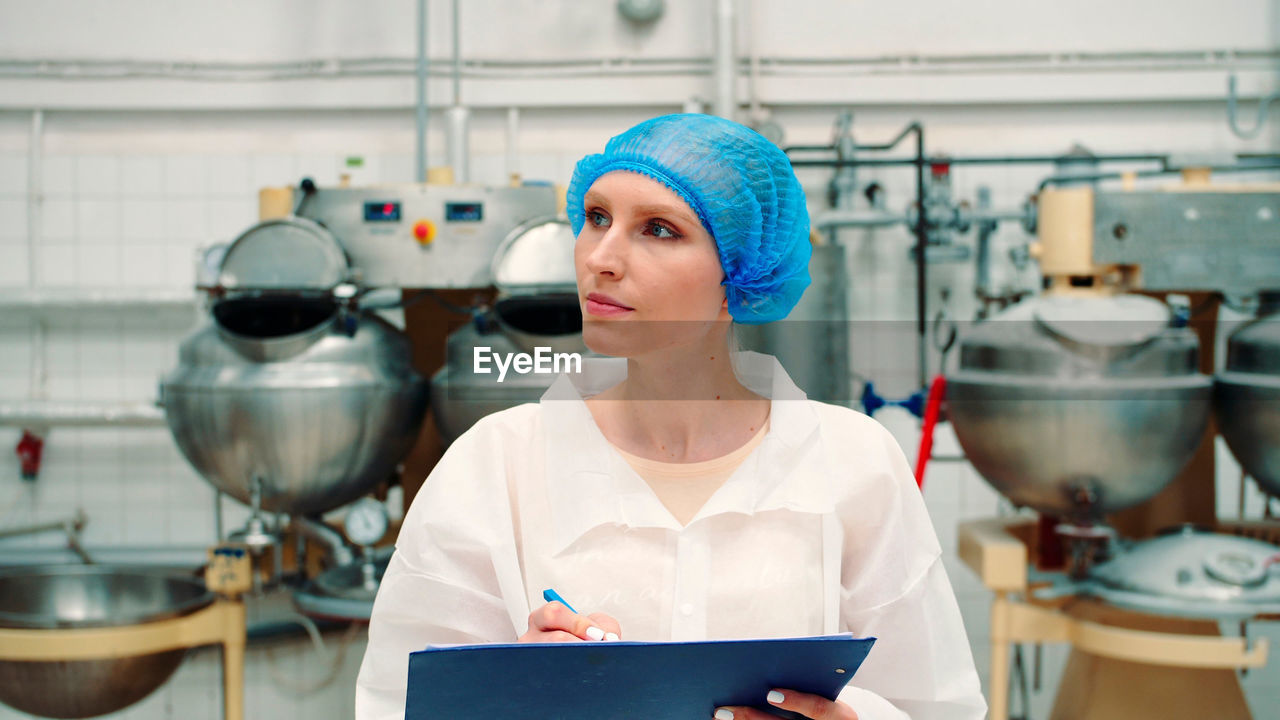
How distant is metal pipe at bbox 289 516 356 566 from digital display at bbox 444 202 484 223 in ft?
2.04

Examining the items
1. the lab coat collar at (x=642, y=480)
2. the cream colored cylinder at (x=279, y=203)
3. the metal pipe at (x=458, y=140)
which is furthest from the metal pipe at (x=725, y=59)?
the lab coat collar at (x=642, y=480)

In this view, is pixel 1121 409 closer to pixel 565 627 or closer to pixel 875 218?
pixel 875 218

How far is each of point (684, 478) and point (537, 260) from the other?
1.01m

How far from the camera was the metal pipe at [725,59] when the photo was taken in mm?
2689

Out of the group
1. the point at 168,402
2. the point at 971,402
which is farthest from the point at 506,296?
the point at 971,402

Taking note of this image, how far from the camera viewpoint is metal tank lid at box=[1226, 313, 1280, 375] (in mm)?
1776

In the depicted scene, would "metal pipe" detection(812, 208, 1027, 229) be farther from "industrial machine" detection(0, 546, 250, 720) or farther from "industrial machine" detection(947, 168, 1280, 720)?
"industrial machine" detection(0, 546, 250, 720)

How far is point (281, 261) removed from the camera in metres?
1.81

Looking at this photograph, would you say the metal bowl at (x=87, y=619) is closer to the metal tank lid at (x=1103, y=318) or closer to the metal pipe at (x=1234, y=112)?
the metal tank lid at (x=1103, y=318)

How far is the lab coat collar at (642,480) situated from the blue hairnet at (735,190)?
86 mm

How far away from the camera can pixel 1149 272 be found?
184cm

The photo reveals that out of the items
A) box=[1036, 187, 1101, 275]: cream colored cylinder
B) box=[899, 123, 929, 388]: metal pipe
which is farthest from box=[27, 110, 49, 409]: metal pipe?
box=[1036, 187, 1101, 275]: cream colored cylinder

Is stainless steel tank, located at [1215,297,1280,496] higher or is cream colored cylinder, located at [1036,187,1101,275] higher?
cream colored cylinder, located at [1036,187,1101,275]

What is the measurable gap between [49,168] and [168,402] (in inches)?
53.4
